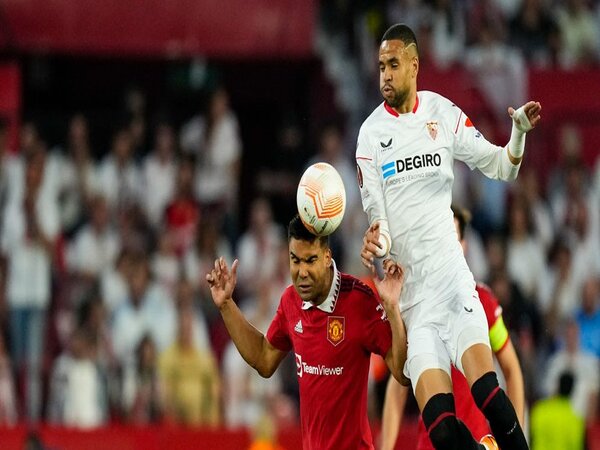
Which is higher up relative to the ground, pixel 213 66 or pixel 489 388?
pixel 213 66

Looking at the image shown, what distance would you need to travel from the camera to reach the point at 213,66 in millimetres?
21328

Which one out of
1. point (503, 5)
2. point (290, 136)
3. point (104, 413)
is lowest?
point (104, 413)

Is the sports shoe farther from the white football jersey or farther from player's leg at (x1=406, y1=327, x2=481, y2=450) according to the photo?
the white football jersey

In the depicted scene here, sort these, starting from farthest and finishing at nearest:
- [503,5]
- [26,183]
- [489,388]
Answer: [503,5] → [26,183] → [489,388]

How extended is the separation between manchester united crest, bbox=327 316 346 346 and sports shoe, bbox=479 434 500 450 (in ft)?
3.43

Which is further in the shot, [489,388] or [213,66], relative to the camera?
[213,66]

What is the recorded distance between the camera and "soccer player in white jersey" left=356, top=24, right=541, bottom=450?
9586 millimetres

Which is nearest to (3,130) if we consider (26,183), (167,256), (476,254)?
(26,183)

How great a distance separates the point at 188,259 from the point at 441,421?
8.14 meters

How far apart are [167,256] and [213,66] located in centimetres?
479

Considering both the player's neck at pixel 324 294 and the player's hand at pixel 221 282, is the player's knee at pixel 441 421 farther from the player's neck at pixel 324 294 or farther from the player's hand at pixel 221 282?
the player's hand at pixel 221 282

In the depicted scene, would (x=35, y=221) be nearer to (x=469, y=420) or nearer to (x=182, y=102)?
(x=182, y=102)

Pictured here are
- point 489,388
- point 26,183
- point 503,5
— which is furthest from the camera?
point 503,5

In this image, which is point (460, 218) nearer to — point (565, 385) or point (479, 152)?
point (479, 152)
